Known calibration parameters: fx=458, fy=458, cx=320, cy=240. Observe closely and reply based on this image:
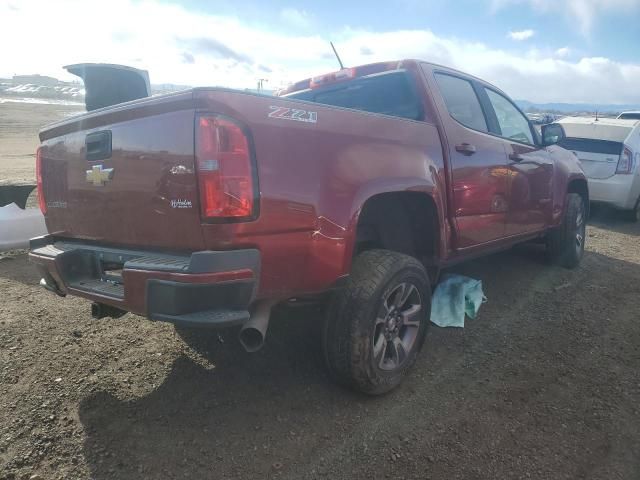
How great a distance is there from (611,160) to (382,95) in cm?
613

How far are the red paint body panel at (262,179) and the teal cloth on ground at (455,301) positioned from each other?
40.9 inches

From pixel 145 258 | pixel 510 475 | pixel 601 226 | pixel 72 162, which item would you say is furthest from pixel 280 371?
pixel 601 226

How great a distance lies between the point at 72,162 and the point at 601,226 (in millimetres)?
8216

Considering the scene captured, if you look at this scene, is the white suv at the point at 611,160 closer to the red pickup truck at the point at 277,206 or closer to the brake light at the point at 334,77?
the red pickup truck at the point at 277,206

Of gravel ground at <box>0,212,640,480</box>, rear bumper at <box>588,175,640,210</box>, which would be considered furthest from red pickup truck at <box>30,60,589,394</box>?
rear bumper at <box>588,175,640,210</box>

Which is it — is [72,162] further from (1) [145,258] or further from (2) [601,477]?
(2) [601,477]

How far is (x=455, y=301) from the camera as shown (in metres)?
3.92

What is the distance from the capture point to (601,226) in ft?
25.9

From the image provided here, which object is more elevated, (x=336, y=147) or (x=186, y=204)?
(x=336, y=147)

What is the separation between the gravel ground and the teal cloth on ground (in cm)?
13

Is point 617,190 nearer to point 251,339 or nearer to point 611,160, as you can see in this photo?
point 611,160

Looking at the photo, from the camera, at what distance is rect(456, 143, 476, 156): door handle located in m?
3.24

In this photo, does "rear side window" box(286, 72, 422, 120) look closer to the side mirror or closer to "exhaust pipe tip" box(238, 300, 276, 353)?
"exhaust pipe tip" box(238, 300, 276, 353)

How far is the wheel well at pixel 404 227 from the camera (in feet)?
9.59
